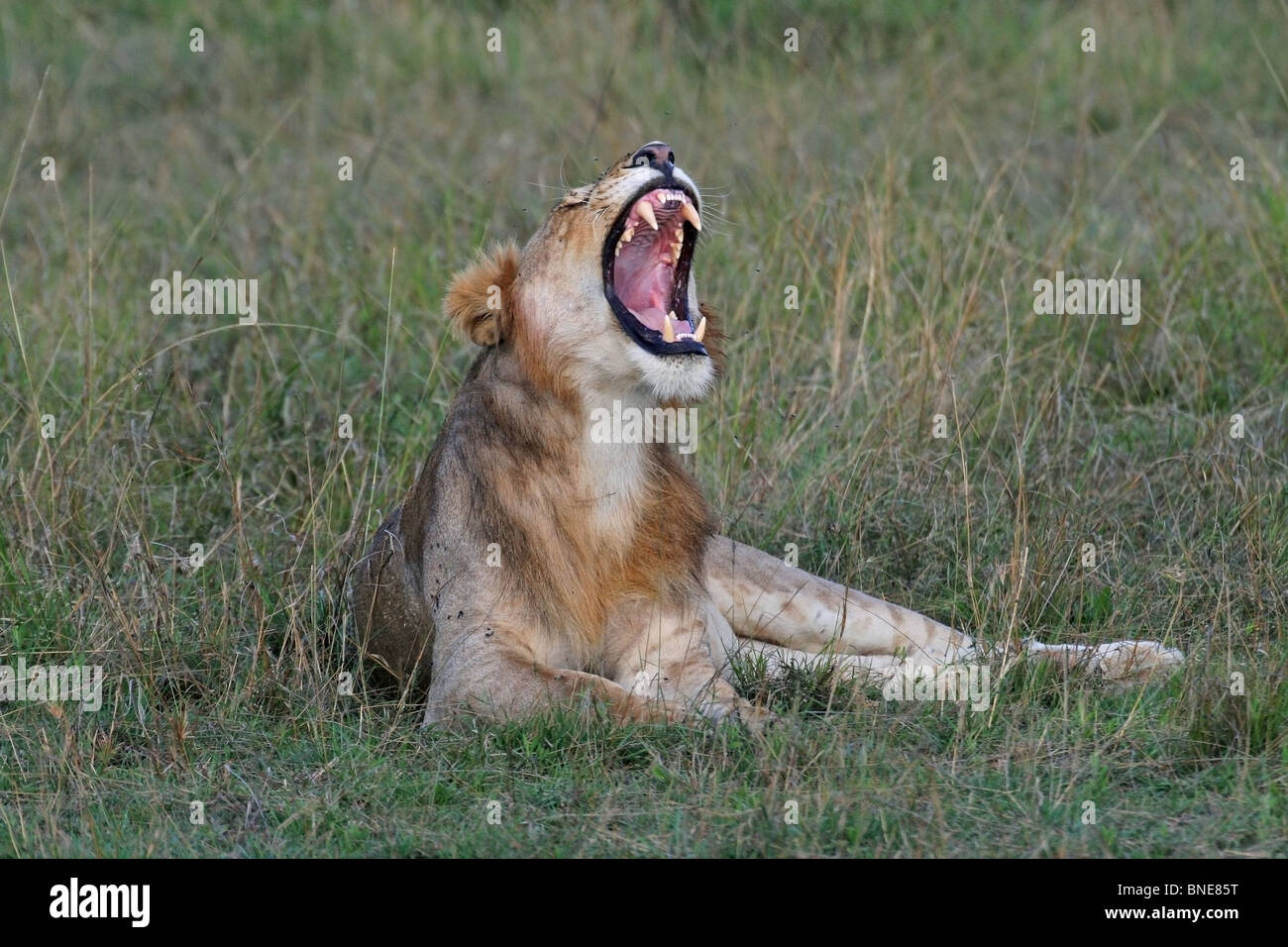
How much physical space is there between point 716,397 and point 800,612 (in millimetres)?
1452

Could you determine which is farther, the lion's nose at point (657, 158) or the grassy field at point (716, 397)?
the lion's nose at point (657, 158)

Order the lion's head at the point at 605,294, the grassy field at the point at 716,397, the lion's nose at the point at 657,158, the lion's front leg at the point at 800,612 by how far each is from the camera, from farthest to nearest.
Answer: the lion's front leg at the point at 800,612 < the lion's nose at the point at 657,158 < the lion's head at the point at 605,294 < the grassy field at the point at 716,397

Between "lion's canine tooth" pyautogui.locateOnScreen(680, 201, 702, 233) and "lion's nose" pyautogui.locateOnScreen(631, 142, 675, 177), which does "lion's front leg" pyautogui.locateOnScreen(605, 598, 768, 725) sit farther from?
"lion's nose" pyautogui.locateOnScreen(631, 142, 675, 177)

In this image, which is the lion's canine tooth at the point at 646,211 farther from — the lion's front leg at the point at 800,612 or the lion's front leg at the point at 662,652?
the lion's front leg at the point at 800,612

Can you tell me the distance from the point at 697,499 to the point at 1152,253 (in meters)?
3.73

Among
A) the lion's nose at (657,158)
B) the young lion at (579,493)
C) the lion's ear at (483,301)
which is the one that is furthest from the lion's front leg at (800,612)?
the lion's nose at (657,158)

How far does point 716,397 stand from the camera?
7355 millimetres

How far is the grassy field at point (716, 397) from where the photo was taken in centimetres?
470

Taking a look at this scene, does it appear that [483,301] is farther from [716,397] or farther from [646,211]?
[716,397]

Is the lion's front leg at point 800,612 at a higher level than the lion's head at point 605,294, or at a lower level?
lower

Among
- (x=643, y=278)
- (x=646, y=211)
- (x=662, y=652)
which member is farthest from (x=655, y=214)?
(x=662, y=652)

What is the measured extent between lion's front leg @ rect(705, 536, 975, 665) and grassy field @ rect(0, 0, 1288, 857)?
10.5 inches

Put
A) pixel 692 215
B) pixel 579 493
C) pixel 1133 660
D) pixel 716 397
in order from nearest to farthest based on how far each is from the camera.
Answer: pixel 692 215 → pixel 579 493 → pixel 1133 660 → pixel 716 397

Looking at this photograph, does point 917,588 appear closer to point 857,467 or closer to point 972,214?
point 857,467
